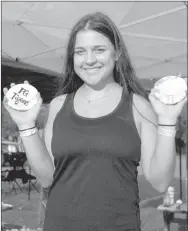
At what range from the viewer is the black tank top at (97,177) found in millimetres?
1070

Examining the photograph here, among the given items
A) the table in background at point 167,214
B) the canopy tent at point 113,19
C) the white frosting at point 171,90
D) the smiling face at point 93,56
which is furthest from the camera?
the canopy tent at point 113,19

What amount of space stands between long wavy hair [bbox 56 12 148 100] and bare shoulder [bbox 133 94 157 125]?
51mm

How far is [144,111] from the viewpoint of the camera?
113 centimetres

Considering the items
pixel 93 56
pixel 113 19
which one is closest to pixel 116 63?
pixel 93 56

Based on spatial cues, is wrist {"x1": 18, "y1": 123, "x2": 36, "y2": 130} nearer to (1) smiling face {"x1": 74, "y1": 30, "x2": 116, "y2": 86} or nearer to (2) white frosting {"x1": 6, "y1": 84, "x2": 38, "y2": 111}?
(2) white frosting {"x1": 6, "y1": 84, "x2": 38, "y2": 111}

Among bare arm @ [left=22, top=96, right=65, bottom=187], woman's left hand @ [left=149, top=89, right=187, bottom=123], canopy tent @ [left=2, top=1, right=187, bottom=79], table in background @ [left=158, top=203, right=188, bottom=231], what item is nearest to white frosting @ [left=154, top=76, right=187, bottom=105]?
woman's left hand @ [left=149, top=89, right=187, bottom=123]

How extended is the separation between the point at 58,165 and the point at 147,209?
5.21 metres

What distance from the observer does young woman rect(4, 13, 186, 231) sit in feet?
3.51

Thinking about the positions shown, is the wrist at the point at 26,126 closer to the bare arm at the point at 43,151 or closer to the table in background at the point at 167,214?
the bare arm at the point at 43,151

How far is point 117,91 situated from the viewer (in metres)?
1.24

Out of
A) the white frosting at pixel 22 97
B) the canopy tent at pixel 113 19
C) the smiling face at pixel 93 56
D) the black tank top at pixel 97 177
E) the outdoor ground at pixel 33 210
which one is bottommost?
the outdoor ground at pixel 33 210

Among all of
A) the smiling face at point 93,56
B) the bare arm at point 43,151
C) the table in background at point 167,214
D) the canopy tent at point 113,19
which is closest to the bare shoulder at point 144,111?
the smiling face at point 93,56

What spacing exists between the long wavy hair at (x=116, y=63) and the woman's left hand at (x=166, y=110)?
0.15m

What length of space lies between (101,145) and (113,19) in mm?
3566
